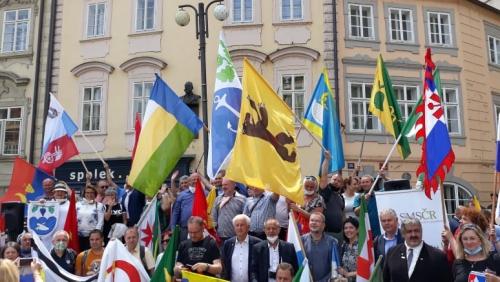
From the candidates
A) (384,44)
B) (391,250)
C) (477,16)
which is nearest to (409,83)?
(384,44)

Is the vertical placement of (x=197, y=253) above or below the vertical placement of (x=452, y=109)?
below

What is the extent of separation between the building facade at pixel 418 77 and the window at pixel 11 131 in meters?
11.2

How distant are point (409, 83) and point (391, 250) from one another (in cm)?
1319

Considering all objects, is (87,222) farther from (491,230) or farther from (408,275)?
(491,230)

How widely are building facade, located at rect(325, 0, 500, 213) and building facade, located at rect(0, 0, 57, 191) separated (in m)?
10.1

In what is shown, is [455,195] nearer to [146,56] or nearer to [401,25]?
[401,25]

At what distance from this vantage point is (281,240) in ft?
21.5

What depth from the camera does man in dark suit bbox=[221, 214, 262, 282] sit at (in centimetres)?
616

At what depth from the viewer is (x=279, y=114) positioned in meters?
6.91

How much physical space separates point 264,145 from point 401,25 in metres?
13.4

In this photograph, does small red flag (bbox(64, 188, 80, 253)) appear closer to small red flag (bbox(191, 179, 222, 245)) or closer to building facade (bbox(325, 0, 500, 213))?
small red flag (bbox(191, 179, 222, 245))

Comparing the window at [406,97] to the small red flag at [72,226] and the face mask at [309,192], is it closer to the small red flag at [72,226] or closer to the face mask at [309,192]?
the face mask at [309,192]

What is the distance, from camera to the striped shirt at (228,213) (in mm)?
7273

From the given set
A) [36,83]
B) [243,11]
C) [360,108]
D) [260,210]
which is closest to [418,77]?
[360,108]
